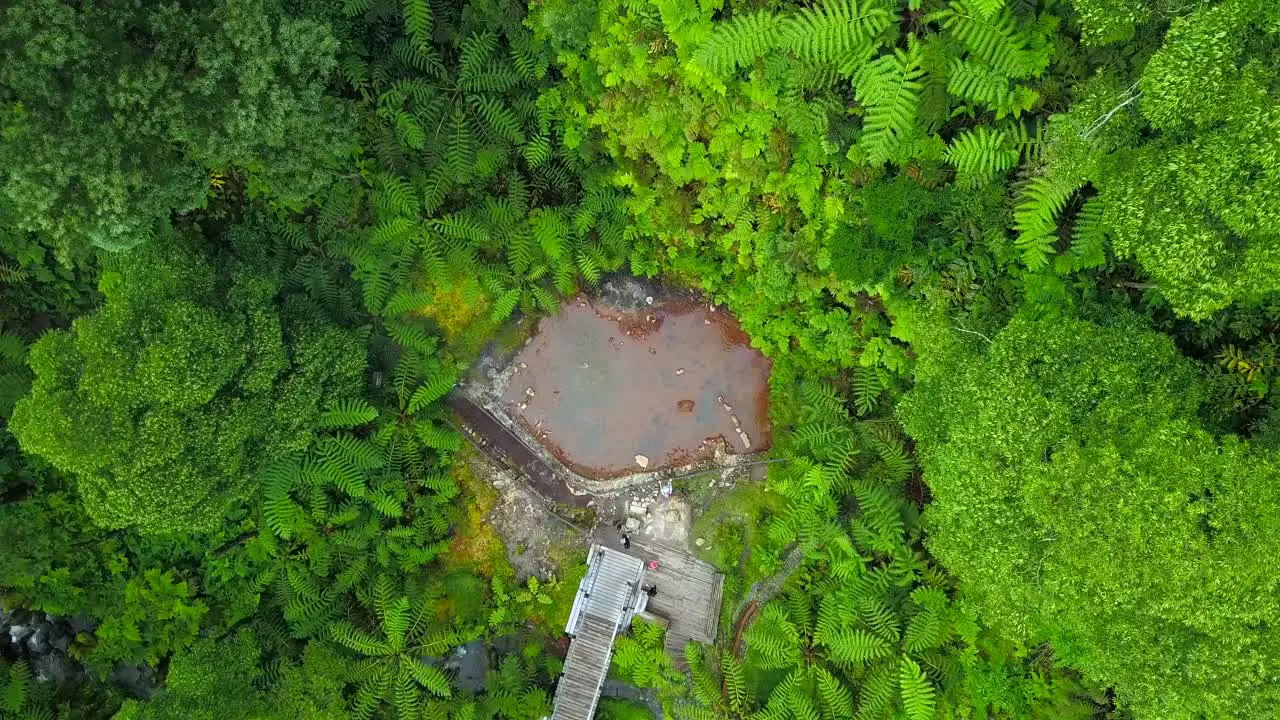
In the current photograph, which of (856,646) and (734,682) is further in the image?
(734,682)

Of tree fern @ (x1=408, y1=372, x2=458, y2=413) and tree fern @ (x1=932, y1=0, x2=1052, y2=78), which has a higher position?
tree fern @ (x1=932, y1=0, x2=1052, y2=78)

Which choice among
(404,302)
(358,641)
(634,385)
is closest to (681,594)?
(634,385)

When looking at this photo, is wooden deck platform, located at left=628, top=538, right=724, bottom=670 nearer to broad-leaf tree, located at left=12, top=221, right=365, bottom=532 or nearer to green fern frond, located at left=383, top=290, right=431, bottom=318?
green fern frond, located at left=383, top=290, right=431, bottom=318

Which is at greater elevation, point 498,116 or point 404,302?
point 498,116

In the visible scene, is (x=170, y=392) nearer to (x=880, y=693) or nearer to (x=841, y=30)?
(x=841, y=30)

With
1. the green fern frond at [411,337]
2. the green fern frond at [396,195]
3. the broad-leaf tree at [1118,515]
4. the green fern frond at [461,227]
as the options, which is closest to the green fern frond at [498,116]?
the green fern frond at [461,227]

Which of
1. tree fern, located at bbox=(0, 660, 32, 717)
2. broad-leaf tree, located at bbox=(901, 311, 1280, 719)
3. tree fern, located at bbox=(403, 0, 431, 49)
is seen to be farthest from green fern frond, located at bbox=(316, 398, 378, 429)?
broad-leaf tree, located at bbox=(901, 311, 1280, 719)

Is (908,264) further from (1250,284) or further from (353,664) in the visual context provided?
(353,664)

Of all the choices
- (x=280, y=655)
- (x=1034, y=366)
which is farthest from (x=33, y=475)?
(x=1034, y=366)

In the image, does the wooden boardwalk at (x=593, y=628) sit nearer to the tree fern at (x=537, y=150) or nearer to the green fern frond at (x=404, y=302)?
the green fern frond at (x=404, y=302)
